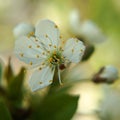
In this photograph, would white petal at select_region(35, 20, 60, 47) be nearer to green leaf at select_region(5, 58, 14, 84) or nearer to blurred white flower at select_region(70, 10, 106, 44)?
green leaf at select_region(5, 58, 14, 84)

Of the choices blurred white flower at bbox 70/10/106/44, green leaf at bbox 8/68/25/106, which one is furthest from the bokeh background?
green leaf at bbox 8/68/25/106

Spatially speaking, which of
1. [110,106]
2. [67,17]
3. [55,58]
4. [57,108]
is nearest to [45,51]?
[55,58]

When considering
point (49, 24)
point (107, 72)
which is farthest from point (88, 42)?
point (49, 24)

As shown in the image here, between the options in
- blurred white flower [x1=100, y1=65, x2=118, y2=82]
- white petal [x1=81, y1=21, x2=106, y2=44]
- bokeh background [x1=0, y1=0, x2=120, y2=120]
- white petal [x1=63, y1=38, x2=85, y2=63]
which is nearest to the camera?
white petal [x1=63, y1=38, x2=85, y2=63]

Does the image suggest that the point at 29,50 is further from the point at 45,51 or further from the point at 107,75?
the point at 107,75

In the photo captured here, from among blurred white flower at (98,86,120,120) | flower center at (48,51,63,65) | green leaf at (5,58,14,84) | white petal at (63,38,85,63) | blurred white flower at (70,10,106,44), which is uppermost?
blurred white flower at (70,10,106,44)
